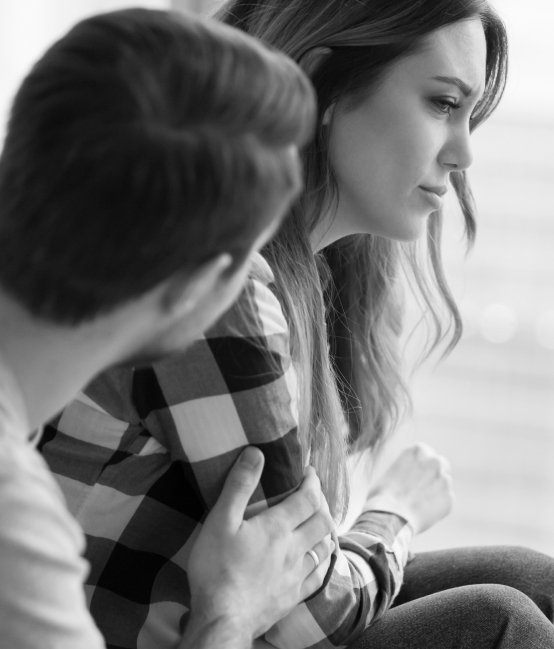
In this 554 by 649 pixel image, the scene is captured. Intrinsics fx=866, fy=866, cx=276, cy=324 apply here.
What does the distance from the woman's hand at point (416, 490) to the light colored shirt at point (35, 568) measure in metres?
0.74

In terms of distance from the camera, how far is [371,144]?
1058 millimetres

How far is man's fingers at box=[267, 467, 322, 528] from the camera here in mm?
827

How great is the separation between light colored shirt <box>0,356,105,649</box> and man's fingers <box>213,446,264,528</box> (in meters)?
0.28

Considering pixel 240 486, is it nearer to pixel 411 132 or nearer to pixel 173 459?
pixel 173 459

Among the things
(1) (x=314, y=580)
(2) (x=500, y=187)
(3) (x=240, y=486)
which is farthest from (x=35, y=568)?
(2) (x=500, y=187)

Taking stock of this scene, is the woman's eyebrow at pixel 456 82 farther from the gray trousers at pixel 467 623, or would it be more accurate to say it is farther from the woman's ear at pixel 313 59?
the gray trousers at pixel 467 623

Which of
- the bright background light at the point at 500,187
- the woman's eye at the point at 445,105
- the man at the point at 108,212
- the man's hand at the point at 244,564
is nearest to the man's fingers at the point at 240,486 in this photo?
the man's hand at the point at 244,564

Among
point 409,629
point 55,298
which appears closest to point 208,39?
point 55,298

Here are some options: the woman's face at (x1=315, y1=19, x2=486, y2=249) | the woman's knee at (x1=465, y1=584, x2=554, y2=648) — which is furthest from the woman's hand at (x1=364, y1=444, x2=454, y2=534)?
the woman's face at (x1=315, y1=19, x2=486, y2=249)

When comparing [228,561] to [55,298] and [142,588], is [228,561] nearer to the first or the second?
[142,588]

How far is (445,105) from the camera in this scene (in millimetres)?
1068

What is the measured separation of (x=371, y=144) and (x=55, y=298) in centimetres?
62

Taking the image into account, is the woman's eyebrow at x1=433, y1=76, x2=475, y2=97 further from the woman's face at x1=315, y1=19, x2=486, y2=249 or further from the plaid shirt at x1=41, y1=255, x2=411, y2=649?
the plaid shirt at x1=41, y1=255, x2=411, y2=649

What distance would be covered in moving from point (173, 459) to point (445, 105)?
0.56 metres
